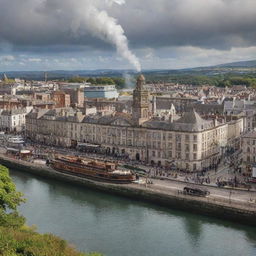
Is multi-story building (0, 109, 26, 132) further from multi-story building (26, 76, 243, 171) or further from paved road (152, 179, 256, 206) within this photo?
paved road (152, 179, 256, 206)

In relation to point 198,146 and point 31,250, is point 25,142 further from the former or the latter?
point 31,250

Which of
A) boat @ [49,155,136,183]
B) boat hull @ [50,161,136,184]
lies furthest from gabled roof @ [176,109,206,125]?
boat hull @ [50,161,136,184]

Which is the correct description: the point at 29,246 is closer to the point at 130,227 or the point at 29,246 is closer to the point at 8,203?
the point at 8,203

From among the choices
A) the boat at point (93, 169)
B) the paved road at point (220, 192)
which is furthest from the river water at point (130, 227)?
the paved road at point (220, 192)

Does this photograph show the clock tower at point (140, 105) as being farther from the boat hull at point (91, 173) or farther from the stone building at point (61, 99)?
the stone building at point (61, 99)

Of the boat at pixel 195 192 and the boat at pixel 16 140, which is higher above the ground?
the boat at pixel 16 140

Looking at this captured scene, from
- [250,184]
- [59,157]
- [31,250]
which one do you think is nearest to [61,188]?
[59,157]
